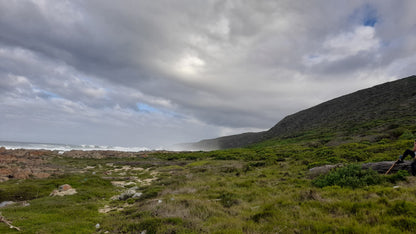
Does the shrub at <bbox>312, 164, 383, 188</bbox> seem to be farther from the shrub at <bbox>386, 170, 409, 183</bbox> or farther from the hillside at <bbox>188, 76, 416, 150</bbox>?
the hillside at <bbox>188, 76, 416, 150</bbox>

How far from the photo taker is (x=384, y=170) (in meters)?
12.2

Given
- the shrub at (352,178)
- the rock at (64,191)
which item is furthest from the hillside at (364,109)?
the rock at (64,191)

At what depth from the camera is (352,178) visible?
11125mm

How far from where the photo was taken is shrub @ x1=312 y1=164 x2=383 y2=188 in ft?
35.5

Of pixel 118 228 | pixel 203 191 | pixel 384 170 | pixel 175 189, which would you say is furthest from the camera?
pixel 175 189

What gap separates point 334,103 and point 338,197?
107 m

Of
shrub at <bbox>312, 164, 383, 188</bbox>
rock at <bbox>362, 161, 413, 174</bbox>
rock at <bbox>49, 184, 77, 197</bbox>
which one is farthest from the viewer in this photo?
rock at <bbox>49, 184, 77, 197</bbox>

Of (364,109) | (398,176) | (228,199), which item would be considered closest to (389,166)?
(398,176)

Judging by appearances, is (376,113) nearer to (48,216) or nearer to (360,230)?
(360,230)

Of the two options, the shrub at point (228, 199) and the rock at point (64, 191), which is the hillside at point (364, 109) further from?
the rock at point (64, 191)

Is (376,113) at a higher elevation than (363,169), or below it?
higher

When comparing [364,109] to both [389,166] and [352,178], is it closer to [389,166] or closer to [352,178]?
[389,166]

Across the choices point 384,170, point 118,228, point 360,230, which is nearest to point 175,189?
point 118,228

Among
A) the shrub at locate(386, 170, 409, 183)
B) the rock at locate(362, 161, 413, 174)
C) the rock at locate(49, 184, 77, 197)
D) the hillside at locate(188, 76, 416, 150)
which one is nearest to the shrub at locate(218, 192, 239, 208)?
the shrub at locate(386, 170, 409, 183)
